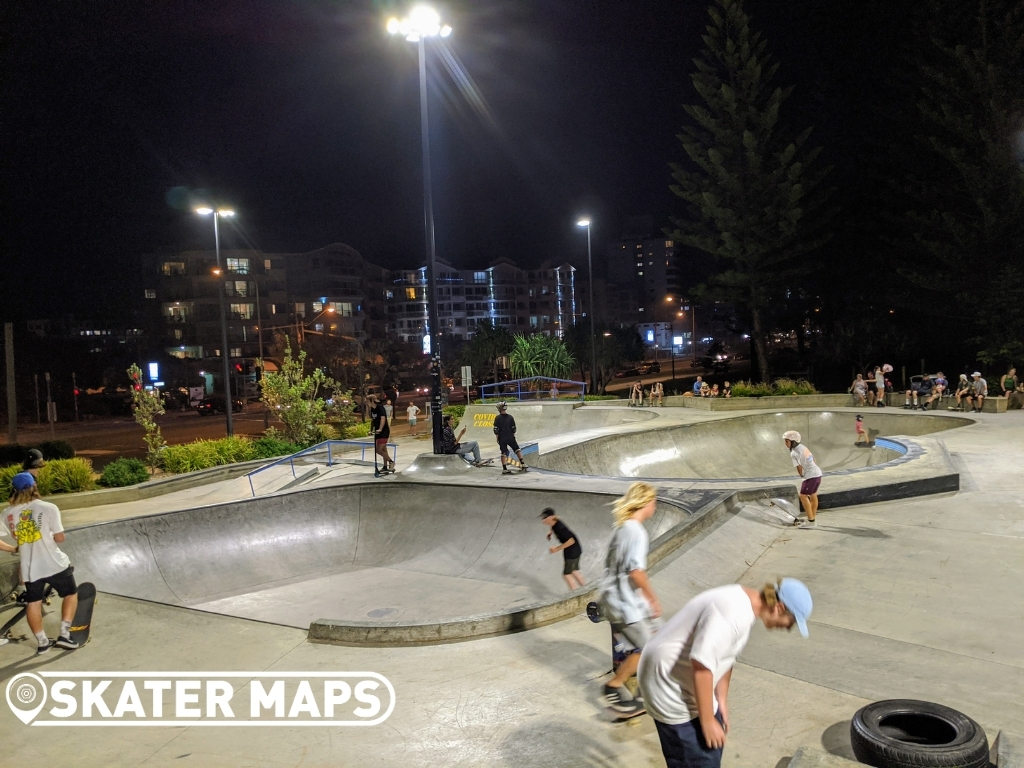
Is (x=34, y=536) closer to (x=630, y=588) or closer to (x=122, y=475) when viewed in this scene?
(x=630, y=588)

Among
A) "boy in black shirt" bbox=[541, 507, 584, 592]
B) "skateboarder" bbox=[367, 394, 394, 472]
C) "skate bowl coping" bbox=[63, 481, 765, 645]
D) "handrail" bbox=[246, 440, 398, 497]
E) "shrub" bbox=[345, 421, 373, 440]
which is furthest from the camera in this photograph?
"shrub" bbox=[345, 421, 373, 440]

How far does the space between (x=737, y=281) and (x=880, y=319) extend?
968 cm

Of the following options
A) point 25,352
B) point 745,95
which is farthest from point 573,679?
point 25,352

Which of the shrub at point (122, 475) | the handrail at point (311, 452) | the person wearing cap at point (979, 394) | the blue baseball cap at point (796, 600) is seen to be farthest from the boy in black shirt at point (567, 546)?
the person wearing cap at point (979, 394)

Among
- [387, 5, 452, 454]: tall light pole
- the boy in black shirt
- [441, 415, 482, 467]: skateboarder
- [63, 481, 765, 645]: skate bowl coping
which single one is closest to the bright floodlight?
[387, 5, 452, 454]: tall light pole

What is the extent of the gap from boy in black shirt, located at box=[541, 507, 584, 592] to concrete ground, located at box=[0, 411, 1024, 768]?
2.58 feet

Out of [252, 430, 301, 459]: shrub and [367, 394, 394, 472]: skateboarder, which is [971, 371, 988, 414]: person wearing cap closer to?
[367, 394, 394, 472]: skateboarder

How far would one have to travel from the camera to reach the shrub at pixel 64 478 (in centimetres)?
1383

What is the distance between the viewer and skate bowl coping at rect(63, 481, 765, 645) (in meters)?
9.09

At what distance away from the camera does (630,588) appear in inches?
176

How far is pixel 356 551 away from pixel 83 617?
17.6ft

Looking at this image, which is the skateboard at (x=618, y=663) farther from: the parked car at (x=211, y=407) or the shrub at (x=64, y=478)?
the parked car at (x=211, y=407)

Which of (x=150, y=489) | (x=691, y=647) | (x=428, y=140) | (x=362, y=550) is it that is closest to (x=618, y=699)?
(x=691, y=647)

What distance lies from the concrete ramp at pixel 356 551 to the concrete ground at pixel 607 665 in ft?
6.03
